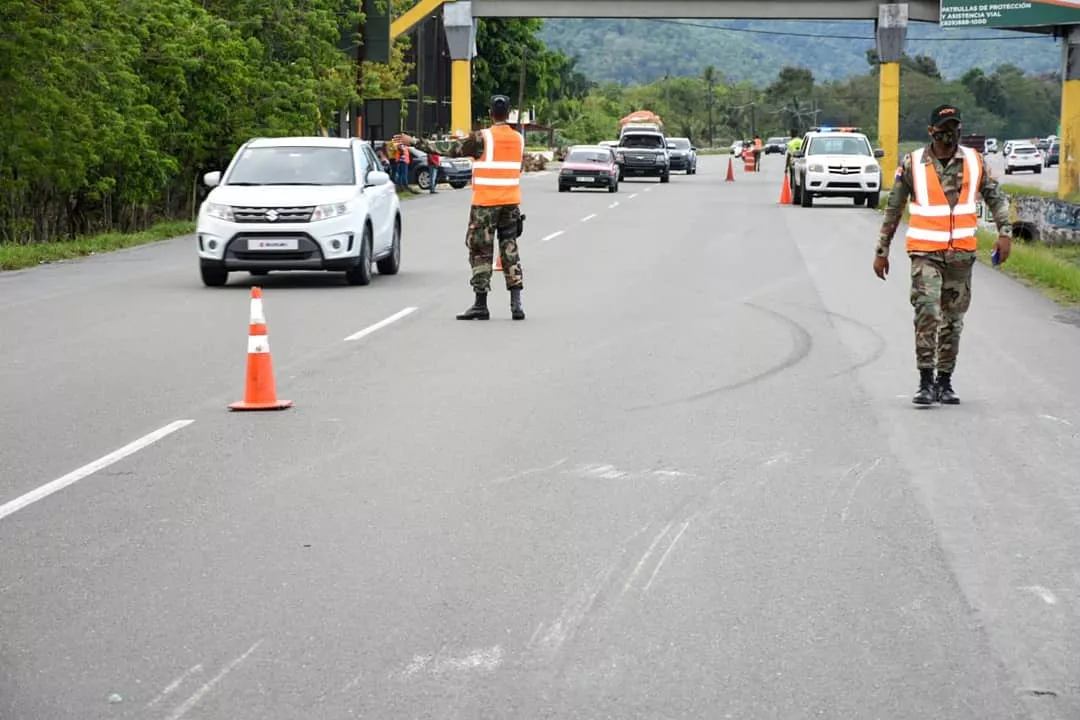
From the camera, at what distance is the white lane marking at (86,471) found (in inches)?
325

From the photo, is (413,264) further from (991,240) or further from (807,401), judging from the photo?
(807,401)

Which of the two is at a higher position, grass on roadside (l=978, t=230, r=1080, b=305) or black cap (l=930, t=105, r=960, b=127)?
black cap (l=930, t=105, r=960, b=127)

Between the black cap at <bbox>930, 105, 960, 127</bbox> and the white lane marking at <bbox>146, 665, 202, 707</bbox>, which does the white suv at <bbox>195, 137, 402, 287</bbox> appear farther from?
the white lane marking at <bbox>146, 665, 202, 707</bbox>

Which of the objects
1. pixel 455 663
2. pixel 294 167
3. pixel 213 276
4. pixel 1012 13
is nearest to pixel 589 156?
pixel 1012 13

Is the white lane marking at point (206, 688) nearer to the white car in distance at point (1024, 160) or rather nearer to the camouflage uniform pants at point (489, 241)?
the camouflage uniform pants at point (489, 241)

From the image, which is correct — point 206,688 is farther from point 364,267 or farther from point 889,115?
point 889,115

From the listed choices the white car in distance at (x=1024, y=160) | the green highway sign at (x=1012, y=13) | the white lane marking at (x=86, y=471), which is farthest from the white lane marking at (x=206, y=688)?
the white car in distance at (x=1024, y=160)

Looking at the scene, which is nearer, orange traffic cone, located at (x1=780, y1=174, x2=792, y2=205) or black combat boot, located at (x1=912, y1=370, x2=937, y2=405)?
black combat boot, located at (x1=912, y1=370, x2=937, y2=405)

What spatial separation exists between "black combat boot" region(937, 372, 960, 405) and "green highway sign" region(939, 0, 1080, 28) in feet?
144

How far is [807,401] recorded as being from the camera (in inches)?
452

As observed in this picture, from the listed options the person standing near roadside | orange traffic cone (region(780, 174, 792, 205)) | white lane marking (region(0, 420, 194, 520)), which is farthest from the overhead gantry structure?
white lane marking (region(0, 420, 194, 520))

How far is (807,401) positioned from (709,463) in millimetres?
2369

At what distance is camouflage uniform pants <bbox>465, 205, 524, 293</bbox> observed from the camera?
15.8 meters

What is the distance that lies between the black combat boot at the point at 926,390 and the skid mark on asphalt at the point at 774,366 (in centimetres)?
129
